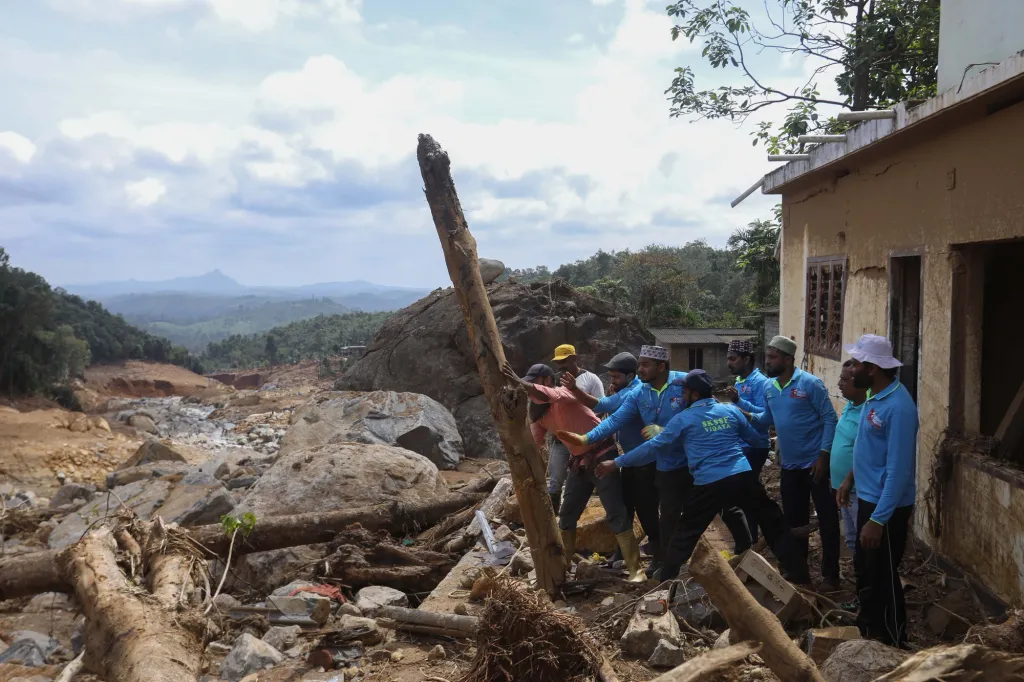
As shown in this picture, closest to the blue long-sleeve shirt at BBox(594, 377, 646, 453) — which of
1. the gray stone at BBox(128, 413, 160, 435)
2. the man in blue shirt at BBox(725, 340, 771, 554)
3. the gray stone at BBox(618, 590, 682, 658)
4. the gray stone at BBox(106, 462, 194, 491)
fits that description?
the man in blue shirt at BBox(725, 340, 771, 554)

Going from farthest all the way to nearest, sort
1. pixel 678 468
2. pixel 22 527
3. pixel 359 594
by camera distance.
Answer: pixel 22 527 → pixel 359 594 → pixel 678 468

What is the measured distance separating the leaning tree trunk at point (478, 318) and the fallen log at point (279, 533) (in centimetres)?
297

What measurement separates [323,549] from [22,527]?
508cm

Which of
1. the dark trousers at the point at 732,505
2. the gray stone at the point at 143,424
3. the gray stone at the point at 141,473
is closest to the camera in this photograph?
the dark trousers at the point at 732,505

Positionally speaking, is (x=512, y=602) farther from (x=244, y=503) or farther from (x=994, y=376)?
(x=244, y=503)

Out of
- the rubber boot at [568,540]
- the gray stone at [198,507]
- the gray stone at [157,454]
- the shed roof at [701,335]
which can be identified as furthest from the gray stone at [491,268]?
the rubber boot at [568,540]

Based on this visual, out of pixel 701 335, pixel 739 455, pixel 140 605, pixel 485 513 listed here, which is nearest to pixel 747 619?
pixel 739 455

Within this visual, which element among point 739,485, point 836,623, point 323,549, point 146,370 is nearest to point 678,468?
point 739,485

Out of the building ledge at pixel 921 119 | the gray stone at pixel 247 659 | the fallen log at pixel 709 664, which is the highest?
the building ledge at pixel 921 119

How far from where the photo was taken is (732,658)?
3.26m

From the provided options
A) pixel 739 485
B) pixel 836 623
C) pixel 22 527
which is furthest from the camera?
pixel 22 527

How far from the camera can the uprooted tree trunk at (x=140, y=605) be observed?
4.88 meters

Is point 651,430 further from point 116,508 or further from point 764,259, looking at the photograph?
point 764,259

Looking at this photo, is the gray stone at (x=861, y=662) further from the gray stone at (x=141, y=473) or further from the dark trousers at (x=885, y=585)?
the gray stone at (x=141, y=473)
